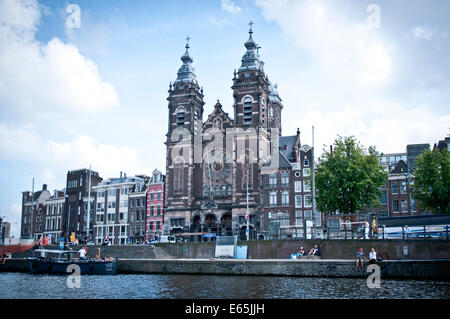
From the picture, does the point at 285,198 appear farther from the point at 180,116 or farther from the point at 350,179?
the point at 180,116

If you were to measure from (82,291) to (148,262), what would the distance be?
1468cm

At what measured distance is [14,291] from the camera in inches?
1217

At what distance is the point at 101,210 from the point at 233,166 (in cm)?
3559

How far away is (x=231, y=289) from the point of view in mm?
30172

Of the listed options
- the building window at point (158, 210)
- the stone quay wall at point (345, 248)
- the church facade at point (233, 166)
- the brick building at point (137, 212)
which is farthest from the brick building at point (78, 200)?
the stone quay wall at point (345, 248)

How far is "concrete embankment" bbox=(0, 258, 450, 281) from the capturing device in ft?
114

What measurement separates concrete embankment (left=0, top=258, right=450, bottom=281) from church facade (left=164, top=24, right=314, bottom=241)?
31255 millimetres

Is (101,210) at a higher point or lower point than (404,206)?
higher

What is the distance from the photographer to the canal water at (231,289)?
27141mm

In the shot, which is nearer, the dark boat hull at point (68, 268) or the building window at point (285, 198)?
the dark boat hull at point (68, 268)

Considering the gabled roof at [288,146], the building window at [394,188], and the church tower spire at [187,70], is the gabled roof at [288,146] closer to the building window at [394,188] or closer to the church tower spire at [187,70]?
the building window at [394,188]

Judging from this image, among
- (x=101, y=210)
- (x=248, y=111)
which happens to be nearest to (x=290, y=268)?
(x=248, y=111)

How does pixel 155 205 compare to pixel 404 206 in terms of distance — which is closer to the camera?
pixel 404 206

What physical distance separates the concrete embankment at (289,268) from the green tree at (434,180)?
71.2 feet
